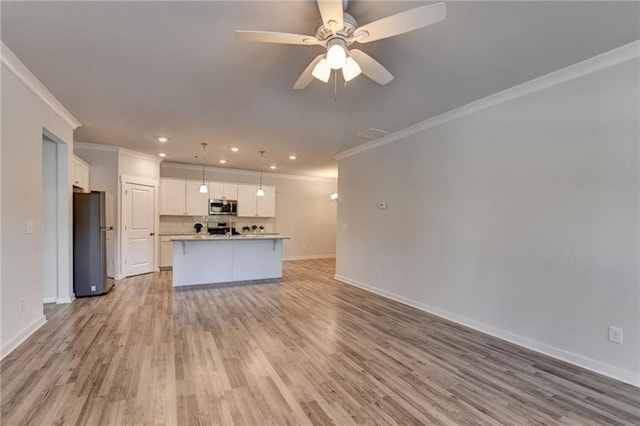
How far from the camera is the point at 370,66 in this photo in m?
2.16

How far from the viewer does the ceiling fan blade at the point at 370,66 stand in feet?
6.75

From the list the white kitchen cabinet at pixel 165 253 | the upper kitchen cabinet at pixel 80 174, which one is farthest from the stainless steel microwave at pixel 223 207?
the upper kitchen cabinet at pixel 80 174

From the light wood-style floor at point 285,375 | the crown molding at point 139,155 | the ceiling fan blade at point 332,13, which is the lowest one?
the light wood-style floor at point 285,375


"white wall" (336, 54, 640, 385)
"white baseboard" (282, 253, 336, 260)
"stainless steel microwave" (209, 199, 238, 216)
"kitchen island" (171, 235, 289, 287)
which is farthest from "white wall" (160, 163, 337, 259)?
"white wall" (336, 54, 640, 385)

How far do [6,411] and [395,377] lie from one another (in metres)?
2.62

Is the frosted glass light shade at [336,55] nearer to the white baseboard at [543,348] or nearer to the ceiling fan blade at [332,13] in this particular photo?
the ceiling fan blade at [332,13]

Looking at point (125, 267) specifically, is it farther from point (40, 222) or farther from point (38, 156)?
point (38, 156)

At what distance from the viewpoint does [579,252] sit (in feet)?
8.73

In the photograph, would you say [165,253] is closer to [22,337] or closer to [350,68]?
[22,337]

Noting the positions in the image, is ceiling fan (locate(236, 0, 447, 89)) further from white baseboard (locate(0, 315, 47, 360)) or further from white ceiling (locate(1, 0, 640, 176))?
white baseboard (locate(0, 315, 47, 360))

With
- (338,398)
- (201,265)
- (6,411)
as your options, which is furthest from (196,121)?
(338,398)

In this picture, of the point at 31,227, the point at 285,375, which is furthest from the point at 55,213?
the point at 285,375

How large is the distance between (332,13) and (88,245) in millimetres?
4842

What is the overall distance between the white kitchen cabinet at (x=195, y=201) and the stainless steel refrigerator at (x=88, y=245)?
279 cm
